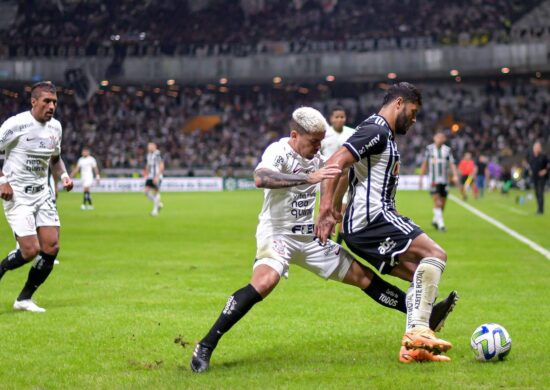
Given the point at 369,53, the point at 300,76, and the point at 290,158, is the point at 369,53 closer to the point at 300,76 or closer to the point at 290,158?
the point at 300,76

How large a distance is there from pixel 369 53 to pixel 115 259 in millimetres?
50865

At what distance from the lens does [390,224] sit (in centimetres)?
776

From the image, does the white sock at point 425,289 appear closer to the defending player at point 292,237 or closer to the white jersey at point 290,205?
the defending player at point 292,237

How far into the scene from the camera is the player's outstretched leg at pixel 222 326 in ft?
24.0

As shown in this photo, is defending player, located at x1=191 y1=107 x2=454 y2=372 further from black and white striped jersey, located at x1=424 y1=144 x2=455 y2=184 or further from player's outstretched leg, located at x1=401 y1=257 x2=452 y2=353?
black and white striped jersey, located at x1=424 y1=144 x2=455 y2=184

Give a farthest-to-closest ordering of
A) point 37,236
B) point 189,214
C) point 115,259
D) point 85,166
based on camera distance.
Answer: point 85,166, point 189,214, point 115,259, point 37,236

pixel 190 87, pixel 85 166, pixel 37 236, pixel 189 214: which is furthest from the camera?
pixel 190 87

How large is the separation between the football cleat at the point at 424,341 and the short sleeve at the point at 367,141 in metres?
1.50

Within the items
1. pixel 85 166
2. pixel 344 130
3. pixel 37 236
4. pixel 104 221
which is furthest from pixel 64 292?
pixel 85 166

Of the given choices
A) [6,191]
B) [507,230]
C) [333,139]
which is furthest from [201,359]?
[507,230]

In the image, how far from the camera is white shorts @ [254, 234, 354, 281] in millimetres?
7723

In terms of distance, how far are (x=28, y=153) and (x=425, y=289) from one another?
17.6ft

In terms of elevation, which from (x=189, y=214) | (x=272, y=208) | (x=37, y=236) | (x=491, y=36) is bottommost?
(x=189, y=214)

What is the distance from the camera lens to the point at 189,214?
3141 centimetres
